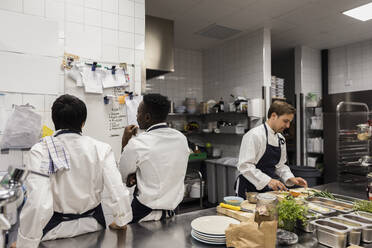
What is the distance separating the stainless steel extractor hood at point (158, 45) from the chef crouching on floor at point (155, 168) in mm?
1754

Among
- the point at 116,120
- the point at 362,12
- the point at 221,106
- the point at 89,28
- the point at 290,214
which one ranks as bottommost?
the point at 290,214

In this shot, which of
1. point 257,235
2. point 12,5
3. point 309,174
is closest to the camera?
point 257,235

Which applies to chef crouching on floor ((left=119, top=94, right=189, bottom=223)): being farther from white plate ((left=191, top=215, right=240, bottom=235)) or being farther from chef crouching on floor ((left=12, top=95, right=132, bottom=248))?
white plate ((left=191, top=215, right=240, bottom=235))

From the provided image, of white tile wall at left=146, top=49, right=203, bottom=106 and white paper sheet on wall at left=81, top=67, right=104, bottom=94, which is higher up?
white tile wall at left=146, top=49, right=203, bottom=106

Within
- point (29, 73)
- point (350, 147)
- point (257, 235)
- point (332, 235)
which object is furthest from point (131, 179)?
point (350, 147)

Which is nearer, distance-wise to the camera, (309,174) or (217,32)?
(309,174)

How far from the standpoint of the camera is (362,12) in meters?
3.56

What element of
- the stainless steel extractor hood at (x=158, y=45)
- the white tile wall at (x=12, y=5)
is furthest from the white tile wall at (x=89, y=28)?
the stainless steel extractor hood at (x=158, y=45)

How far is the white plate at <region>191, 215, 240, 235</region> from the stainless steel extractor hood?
232 cm

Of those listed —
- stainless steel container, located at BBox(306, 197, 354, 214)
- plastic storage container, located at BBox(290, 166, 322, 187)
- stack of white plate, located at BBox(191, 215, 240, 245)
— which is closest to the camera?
stack of white plate, located at BBox(191, 215, 240, 245)

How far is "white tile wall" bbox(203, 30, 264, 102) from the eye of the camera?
4320 mm

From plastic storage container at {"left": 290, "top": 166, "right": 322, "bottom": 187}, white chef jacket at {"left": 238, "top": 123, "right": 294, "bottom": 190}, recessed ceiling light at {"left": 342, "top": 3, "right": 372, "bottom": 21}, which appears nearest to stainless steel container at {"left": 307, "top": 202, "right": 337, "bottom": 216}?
white chef jacket at {"left": 238, "top": 123, "right": 294, "bottom": 190}

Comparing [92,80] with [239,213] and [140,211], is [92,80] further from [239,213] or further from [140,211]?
[239,213]

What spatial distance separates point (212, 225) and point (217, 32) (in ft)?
12.1
